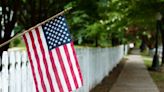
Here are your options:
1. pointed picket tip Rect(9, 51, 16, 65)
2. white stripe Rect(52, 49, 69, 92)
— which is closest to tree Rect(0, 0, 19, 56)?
white stripe Rect(52, 49, 69, 92)

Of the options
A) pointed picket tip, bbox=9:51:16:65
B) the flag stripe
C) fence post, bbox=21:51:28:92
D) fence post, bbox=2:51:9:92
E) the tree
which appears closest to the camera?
fence post, bbox=2:51:9:92

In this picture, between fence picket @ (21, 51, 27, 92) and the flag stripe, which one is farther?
fence picket @ (21, 51, 27, 92)

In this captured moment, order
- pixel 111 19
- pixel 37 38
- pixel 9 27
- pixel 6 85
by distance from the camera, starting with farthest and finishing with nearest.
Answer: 1. pixel 111 19
2. pixel 9 27
3. pixel 37 38
4. pixel 6 85

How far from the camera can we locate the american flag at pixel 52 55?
7113 millimetres

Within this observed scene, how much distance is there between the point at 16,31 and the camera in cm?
1416

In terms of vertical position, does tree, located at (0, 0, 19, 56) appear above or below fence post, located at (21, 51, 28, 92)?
above

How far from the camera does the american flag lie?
7.11 m

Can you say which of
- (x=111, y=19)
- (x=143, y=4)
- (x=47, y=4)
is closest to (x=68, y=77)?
(x=47, y=4)

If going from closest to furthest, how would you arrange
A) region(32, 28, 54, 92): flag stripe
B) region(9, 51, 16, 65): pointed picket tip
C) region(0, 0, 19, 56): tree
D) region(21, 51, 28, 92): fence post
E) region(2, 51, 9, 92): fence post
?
region(2, 51, 9, 92): fence post → region(9, 51, 16, 65): pointed picket tip → region(32, 28, 54, 92): flag stripe → region(21, 51, 28, 92): fence post → region(0, 0, 19, 56): tree

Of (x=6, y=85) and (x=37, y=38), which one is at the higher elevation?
(x=37, y=38)

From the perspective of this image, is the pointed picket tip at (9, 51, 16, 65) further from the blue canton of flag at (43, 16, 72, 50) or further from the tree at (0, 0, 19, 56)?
the tree at (0, 0, 19, 56)

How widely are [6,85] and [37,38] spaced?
2.99 feet

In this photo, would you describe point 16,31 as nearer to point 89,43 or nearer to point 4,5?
point 4,5

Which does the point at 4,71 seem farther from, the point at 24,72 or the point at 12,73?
the point at 24,72
